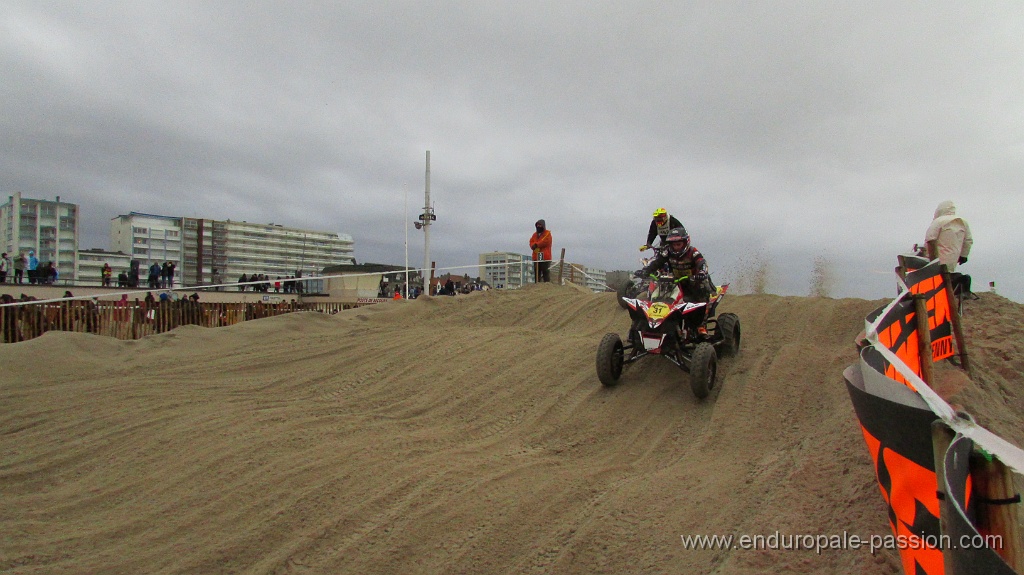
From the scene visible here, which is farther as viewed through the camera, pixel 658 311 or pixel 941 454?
pixel 658 311

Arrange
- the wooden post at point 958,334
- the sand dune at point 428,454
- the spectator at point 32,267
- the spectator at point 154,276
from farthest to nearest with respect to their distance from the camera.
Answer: the spectator at point 154,276, the spectator at point 32,267, the wooden post at point 958,334, the sand dune at point 428,454

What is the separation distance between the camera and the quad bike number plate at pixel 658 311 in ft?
21.2

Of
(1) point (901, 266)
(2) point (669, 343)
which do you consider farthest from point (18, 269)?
(1) point (901, 266)

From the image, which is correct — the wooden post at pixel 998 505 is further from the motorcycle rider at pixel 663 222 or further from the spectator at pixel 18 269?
the spectator at pixel 18 269

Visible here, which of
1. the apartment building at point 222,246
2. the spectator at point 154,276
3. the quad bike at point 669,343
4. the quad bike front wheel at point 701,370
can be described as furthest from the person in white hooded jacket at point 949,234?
the apartment building at point 222,246

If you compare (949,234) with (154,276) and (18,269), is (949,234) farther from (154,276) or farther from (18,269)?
(18,269)

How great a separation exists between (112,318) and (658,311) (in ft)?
28.6

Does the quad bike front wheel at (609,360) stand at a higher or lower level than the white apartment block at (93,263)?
lower

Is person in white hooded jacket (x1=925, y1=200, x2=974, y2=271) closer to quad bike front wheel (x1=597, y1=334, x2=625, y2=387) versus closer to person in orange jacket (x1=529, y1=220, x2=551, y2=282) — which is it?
quad bike front wheel (x1=597, y1=334, x2=625, y2=387)

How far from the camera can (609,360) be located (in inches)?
259

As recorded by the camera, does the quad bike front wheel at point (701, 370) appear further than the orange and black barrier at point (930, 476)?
Yes

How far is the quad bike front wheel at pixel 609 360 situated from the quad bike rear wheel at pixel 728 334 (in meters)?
1.50

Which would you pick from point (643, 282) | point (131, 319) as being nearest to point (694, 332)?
point (643, 282)

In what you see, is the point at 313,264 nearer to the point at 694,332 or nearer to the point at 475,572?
the point at 694,332
